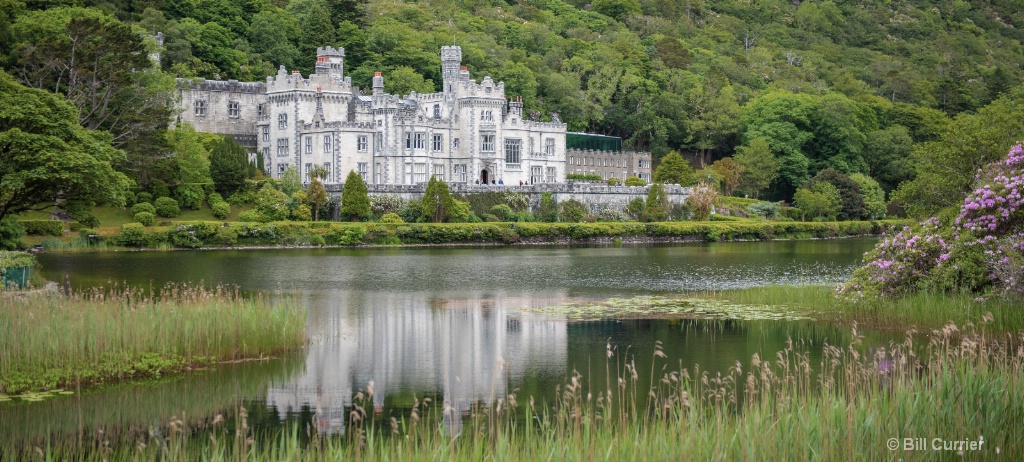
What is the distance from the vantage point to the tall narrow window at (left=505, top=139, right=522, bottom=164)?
270 ft

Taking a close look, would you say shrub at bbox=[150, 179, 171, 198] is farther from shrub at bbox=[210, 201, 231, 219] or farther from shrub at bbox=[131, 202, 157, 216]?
shrub at bbox=[131, 202, 157, 216]

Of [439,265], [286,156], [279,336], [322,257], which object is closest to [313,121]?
[286,156]

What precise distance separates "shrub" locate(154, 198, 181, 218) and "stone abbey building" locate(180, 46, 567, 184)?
1360 cm

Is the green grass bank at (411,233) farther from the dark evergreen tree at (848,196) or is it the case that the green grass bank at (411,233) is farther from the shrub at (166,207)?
the dark evergreen tree at (848,196)

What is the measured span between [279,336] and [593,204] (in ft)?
178

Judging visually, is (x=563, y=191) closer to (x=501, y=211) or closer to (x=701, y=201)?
(x=501, y=211)

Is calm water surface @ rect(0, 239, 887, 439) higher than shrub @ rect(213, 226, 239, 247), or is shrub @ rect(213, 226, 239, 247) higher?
shrub @ rect(213, 226, 239, 247)

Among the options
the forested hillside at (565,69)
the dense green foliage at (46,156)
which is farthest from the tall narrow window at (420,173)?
the dense green foliage at (46,156)

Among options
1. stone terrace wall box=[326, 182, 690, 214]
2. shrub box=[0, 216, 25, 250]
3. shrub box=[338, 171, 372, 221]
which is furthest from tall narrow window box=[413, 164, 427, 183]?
shrub box=[0, 216, 25, 250]

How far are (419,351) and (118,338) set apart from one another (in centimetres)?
642

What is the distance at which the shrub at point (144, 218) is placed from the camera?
198ft

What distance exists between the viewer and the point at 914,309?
81.6 ft

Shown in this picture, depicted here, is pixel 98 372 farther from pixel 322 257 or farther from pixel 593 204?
pixel 593 204

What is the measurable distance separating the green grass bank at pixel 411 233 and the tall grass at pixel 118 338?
3571 centimetres
